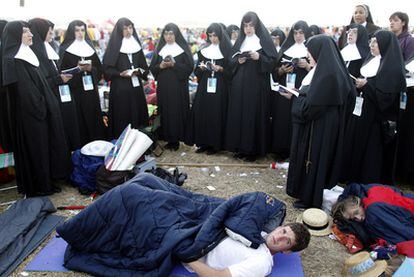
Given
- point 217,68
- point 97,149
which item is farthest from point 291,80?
point 97,149

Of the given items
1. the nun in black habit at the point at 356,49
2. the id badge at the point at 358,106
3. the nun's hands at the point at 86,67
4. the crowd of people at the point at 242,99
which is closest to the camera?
the crowd of people at the point at 242,99

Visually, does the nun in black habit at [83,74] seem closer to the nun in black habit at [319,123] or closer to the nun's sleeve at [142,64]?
the nun's sleeve at [142,64]

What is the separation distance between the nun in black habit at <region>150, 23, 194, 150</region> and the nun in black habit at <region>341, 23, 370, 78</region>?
236cm

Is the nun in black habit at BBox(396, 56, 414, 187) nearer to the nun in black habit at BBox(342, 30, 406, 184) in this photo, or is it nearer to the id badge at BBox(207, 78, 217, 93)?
the nun in black habit at BBox(342, 30, 406, 184)

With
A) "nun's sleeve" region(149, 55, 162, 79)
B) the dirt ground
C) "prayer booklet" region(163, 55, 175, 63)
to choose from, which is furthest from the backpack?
"nun's sleeve" region(149, 55, 162, 79)

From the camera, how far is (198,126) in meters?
5.88

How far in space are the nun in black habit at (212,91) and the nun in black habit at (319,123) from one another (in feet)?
6.09

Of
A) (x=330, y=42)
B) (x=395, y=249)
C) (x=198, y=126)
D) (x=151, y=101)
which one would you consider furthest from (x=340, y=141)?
(x=151, y=101)

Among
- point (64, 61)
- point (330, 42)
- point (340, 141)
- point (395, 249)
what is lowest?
point (395, 249)

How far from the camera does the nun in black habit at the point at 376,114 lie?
3.95 metres

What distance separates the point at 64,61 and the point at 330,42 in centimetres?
371

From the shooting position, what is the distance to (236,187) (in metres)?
4.71

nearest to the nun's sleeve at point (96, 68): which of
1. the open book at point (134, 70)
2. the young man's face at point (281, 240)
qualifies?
the open book at point (134, 70)

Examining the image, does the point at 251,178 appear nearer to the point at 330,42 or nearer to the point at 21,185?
the point at 330,42
